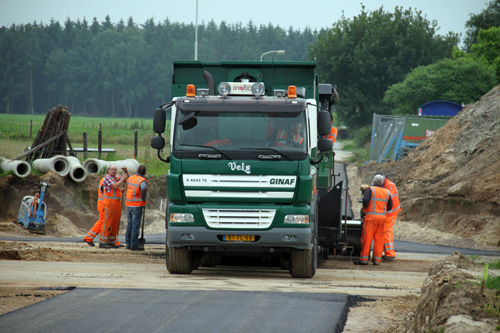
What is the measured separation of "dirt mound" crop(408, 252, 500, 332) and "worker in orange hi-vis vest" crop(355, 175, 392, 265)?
6.15 meters

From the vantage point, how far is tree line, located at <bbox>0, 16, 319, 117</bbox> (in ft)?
385

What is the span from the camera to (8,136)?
117 ft

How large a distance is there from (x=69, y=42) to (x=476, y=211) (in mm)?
126396

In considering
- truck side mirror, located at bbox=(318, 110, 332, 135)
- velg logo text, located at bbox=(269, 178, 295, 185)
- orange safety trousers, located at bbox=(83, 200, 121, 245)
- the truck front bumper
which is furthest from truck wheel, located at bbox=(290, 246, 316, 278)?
orange safety trousers, located at bbox=(83, 200, 121, 245)

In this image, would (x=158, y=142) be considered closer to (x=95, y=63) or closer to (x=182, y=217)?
(x=182, y=217)

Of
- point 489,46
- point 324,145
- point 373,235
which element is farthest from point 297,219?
point 489,46

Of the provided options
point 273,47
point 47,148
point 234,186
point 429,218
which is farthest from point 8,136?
point 273,47

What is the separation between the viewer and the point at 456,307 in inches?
263

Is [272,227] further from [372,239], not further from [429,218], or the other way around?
[429,218]

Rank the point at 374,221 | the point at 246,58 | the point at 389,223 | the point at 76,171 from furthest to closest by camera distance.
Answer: the point at 246,58, the point at 76,171, the point at 389,223, the point at 374,221

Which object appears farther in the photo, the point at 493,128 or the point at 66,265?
the point at 493,128

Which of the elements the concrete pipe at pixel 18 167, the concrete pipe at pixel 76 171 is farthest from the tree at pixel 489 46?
the concrete pipe at pixel 18 167

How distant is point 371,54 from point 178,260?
51582 mm

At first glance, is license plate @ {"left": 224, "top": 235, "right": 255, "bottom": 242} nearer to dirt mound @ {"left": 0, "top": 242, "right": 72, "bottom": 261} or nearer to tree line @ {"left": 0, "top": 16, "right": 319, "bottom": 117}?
dirt mound @ {"left": 0, "top": 242, "right": 72, "bottom": 261}
